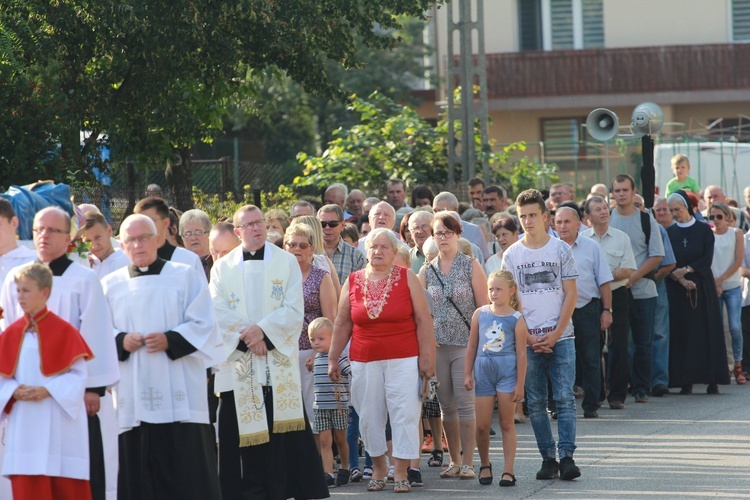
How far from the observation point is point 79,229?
8695 millimetres

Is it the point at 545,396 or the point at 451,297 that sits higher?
the point at 451,297

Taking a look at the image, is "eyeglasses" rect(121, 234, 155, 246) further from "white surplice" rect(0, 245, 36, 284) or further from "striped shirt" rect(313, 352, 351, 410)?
"striped shirt" rect(313, 352, 351, 410)

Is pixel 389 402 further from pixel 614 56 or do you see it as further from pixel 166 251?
pixel 614 56

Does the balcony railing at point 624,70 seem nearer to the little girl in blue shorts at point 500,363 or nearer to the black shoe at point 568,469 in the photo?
the little girl in blue shorts at point 500,363

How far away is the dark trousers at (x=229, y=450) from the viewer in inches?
368

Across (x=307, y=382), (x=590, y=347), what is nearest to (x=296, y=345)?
(x=307, y=382)

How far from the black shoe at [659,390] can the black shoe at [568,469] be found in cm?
541

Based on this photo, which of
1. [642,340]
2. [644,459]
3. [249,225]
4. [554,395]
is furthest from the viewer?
[642,340]

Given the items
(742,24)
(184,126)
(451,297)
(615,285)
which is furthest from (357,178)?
(742,24)

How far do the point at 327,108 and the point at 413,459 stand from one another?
32028mm

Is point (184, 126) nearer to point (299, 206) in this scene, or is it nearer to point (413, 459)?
point (299, 206)

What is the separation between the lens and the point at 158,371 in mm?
8289

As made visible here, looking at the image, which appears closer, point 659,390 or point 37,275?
point 37,275

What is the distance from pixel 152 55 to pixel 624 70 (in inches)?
926
